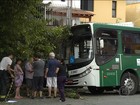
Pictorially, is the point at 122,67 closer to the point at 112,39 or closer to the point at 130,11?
the point at 112,39

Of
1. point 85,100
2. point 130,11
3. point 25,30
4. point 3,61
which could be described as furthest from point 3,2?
point 130,11

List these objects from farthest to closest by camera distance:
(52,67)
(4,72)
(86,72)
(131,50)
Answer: (131,50)
(86,72)
(52,67)
(4,72)

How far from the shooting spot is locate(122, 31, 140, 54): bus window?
20.0 m

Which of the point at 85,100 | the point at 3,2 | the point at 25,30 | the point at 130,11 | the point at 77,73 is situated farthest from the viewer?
the point at 130,11

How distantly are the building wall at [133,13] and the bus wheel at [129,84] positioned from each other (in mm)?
22727

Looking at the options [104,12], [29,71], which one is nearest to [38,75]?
[29,71]

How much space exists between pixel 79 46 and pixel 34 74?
2723 mm

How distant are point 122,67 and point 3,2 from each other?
7.92 meters

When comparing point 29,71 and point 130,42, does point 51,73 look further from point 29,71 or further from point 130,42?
point 130,42

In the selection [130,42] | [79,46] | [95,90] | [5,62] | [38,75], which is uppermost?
[130,42]

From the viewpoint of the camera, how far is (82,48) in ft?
62.9

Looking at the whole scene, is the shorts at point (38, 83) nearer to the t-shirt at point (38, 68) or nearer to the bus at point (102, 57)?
the t-shirt at point (38, 68)

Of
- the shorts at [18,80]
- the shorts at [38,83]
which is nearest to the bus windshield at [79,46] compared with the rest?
the shorts at [38,83]

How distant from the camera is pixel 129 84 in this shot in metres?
19.9
